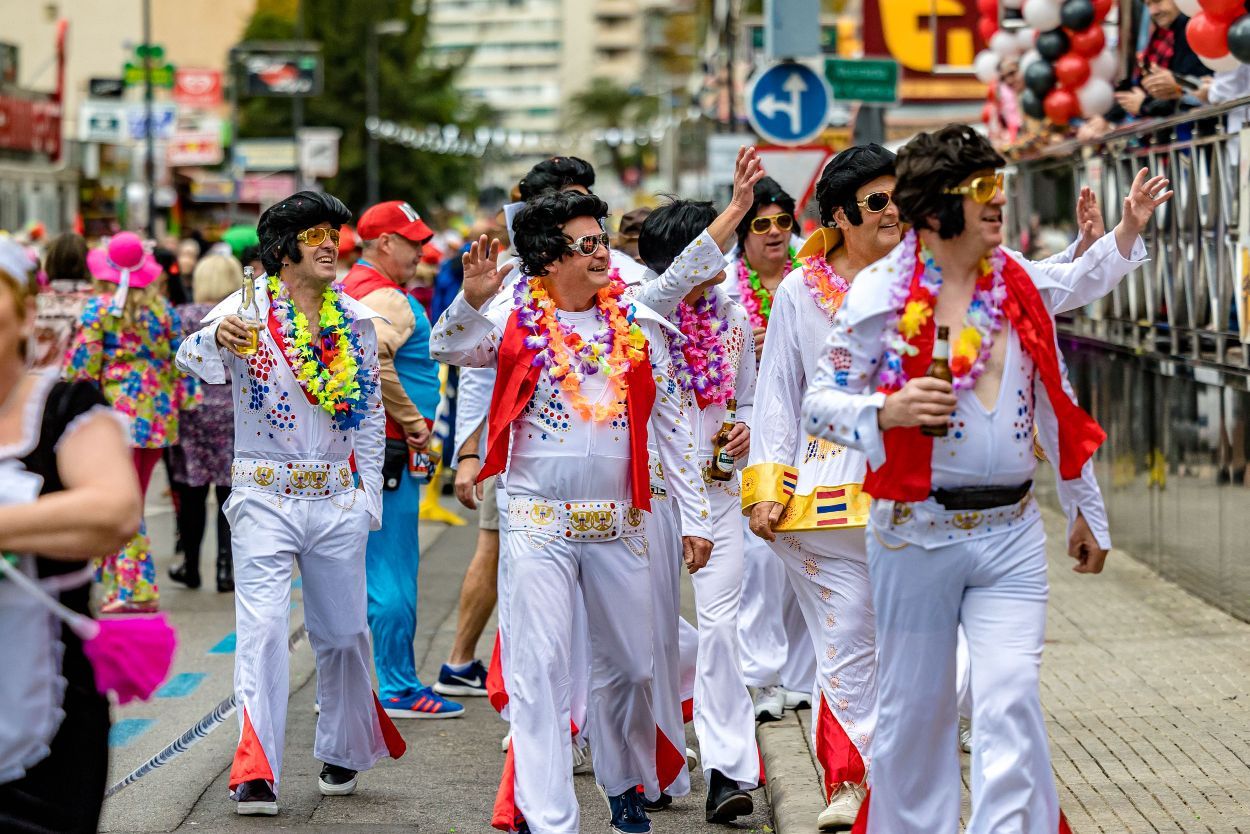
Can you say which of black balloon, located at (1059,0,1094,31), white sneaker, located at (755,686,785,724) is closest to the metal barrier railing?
black balloon, located at (1059,0,1094,31)

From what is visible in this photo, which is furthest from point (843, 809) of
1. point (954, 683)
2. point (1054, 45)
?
point (1054, 45)

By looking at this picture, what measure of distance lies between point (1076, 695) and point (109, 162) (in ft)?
180

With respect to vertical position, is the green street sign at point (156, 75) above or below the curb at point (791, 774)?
above

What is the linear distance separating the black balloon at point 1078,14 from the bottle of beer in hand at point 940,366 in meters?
10.2

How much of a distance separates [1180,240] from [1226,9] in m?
1.83

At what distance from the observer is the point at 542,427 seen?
6.12 m

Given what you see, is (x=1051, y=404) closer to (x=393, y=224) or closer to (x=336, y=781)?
(x=336, y=781)

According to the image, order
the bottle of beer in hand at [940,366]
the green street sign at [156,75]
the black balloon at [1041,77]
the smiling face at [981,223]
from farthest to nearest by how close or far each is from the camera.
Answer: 1. the green street sign at [156,75]
2. the black balloon at [1041,77]
3. the smiling face at [981,223]
4. the bottle of beer in hand at [940,366]

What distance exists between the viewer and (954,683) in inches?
199

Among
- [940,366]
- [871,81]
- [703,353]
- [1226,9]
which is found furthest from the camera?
[871,81]

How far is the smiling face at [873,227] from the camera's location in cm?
664

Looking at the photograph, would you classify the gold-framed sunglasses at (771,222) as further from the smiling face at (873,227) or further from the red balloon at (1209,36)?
the red balloon at (1209,36)

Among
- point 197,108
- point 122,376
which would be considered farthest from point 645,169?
point 122,376

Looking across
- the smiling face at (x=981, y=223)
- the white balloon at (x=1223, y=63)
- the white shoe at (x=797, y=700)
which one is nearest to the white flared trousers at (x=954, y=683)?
the smiling face at (x=981, y=223)
